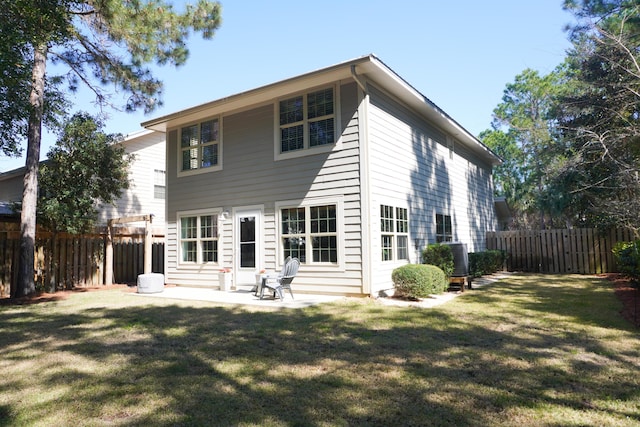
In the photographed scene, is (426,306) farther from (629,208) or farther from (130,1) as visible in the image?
(130,1)

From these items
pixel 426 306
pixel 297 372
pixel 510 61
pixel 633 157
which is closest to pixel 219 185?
pixel 426 306

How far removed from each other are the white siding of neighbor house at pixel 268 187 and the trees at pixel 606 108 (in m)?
5.52

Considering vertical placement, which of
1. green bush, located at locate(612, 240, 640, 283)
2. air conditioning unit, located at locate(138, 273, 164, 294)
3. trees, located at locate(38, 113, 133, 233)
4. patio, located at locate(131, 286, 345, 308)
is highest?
trees, located at locate(38, 113, 133, 233)

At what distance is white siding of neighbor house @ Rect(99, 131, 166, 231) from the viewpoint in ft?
49.2

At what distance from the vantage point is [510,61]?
496 inches

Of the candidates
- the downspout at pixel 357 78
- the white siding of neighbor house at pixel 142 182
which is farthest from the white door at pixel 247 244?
the white siding of neighbor house at pixel 142 182

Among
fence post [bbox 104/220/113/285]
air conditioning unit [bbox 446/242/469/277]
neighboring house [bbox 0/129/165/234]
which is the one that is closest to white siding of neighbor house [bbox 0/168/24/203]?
neighboring house [bbox 0/129/165/234]

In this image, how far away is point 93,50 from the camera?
10.9 metres

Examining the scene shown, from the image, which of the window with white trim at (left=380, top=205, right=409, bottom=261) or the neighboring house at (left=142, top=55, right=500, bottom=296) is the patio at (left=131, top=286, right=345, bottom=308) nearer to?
the neighboring house at (left=142, top=55, right=500, bottom=296)

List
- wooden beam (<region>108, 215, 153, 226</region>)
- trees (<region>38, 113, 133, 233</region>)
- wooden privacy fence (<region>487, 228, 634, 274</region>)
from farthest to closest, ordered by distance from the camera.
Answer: wooden privacy fence (<region>487, 228, 634, 274</region>) → wooden beam (<region>108, 215, 153, 226</region>) → trees (<region>38, 113, 133, 233</region>)

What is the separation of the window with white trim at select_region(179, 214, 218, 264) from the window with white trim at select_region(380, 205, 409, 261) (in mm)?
4547

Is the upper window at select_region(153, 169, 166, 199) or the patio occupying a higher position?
the upper window at select_region(153, 169, 166, 199)

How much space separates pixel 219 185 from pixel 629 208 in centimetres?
1001

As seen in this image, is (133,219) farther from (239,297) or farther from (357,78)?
(357,78)
